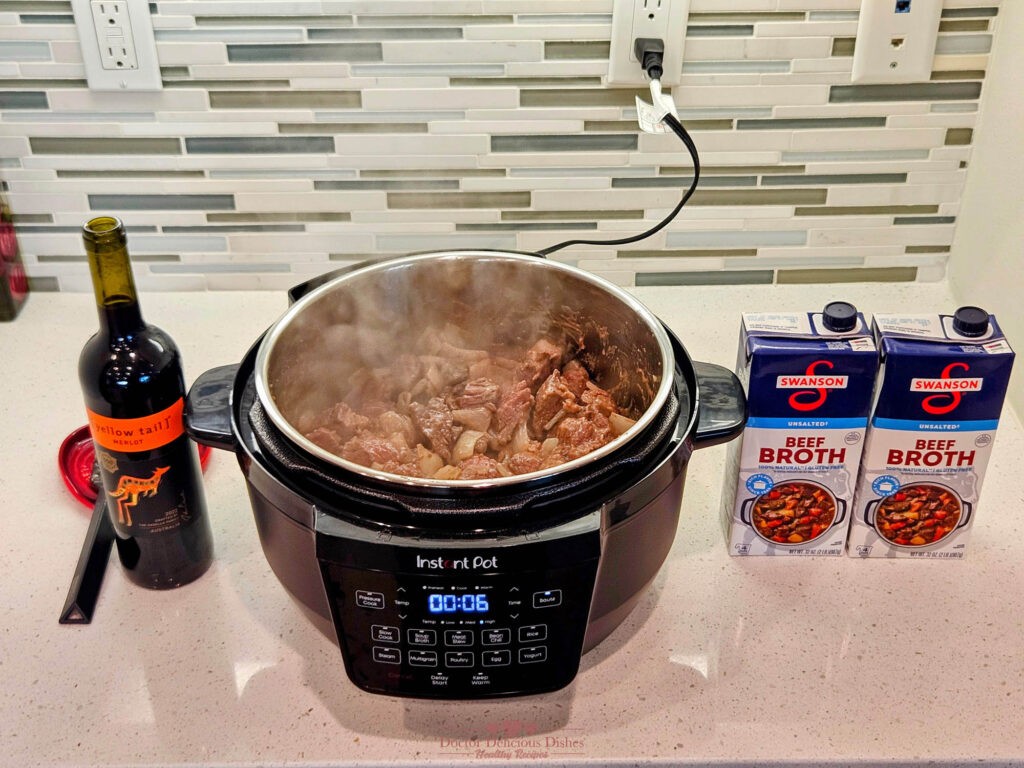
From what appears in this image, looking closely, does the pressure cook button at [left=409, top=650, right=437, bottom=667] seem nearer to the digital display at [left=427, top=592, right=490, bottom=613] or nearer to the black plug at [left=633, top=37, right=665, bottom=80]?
the digital display at [left=427, top=592, right=490, bottom=613]

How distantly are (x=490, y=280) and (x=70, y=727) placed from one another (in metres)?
0.61

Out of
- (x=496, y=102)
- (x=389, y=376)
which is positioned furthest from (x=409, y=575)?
(x=496, y=102)

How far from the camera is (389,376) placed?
46.7 inches

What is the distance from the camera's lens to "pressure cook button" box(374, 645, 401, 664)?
34.4 inches

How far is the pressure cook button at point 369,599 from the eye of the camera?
2.77 ft

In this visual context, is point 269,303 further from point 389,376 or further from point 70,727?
point 70,727

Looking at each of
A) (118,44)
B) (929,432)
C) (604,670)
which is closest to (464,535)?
(604,670)

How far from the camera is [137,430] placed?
0.97 metres

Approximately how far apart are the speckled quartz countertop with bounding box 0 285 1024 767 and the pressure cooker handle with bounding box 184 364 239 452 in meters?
0.20

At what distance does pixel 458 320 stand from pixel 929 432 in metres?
0.52

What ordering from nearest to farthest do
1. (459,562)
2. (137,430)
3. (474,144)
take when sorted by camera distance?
(459,562) → (137,430) → (474,144)

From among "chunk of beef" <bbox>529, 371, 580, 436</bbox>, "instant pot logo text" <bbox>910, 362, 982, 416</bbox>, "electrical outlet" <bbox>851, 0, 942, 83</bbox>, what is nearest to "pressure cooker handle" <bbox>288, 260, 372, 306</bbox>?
"chunk of beef" <bbox>529, 371, 580, 436</bbox>

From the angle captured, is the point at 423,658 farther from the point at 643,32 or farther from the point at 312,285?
the point at 643,32

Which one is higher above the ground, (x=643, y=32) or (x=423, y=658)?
(x=643, y=32)
